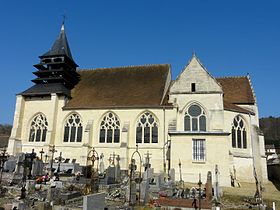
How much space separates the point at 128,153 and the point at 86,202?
16.6 meters

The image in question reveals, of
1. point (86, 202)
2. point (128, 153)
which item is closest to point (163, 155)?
point (128, 153)

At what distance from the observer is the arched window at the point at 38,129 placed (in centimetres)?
2728

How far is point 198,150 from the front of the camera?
67.8 ft

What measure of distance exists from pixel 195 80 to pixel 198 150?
7128 mm

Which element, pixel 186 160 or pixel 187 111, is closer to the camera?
pixel 186 160

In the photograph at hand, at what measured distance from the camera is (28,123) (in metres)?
27.9

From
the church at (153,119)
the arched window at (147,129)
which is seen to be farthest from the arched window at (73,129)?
the arched window at (147,129)

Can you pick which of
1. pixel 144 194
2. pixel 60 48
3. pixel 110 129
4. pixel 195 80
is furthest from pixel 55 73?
pixel 144 194

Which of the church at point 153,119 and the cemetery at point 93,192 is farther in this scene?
the church at point 153,119

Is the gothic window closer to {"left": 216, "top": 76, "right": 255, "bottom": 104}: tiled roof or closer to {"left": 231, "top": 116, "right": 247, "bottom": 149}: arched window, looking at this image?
{"left": 231, "top": 116, "right": 247, "bottom": 149}: arched window

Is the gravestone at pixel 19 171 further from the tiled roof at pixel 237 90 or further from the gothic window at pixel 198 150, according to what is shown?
the tiled roof at pixel 237 90

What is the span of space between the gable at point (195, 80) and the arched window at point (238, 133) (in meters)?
3.75

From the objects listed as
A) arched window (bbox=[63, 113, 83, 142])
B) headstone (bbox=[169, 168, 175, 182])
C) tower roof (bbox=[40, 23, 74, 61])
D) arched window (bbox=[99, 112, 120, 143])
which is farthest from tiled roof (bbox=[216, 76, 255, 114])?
tower roof (bbox=[40, 23, 74, 61])

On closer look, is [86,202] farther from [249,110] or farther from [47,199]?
[249,110]
